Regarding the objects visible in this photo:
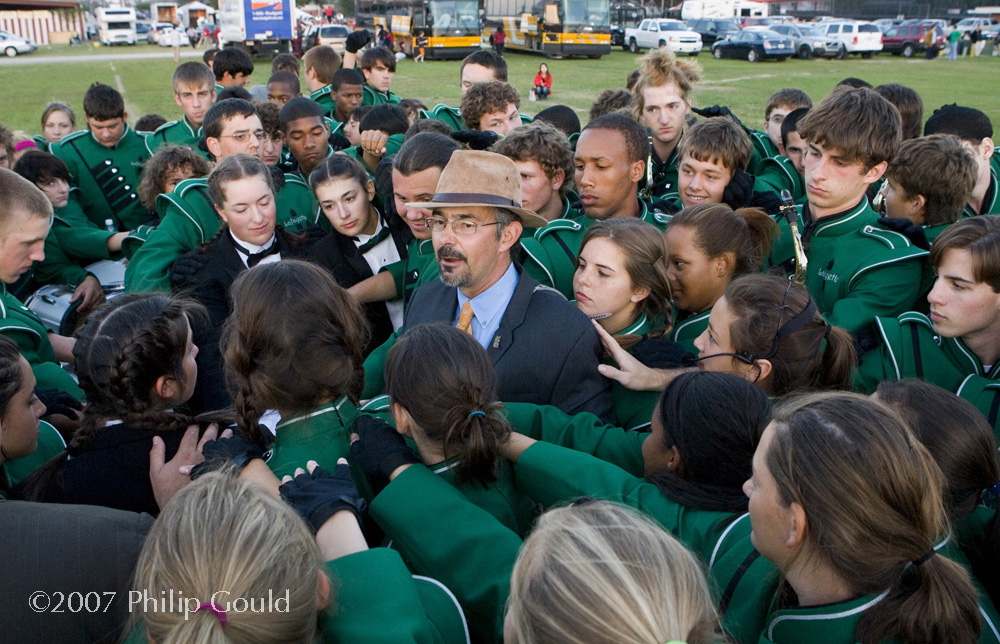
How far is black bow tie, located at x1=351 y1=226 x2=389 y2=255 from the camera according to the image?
171 inches

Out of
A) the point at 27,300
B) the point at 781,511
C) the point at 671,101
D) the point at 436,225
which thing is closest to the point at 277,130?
the point at 27,300

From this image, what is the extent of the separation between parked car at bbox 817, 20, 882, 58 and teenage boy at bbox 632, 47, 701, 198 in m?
34.3

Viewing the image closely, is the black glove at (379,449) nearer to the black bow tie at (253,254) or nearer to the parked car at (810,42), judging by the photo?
the black bow tie at (253,254)

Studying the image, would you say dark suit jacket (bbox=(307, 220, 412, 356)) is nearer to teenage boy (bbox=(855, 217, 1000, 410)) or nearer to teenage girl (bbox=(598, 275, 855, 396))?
teenage girl (bbox=(598, 275, 855, 396))

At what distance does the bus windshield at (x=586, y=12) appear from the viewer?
106ft

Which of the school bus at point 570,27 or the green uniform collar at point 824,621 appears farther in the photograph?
the school bus at point 570,27

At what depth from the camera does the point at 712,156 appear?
178 inches

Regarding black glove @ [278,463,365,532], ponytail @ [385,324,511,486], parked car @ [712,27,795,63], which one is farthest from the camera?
parked car @ [712,27,795,63]

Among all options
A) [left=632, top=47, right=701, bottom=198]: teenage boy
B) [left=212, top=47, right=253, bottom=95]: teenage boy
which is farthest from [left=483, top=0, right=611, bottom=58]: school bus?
[left=632, top=47, right=701, bottom=198]: teenage boy

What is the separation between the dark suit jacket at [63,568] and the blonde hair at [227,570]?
25 centimetres

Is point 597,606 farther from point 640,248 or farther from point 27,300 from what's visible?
point 27,300

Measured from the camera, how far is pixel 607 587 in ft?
4.38

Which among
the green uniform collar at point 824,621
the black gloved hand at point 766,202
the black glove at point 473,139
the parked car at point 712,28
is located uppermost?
the parked car at point 712,28

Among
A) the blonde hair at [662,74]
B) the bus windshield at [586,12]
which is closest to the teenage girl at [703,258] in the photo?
the blonde hair at [662,74]
